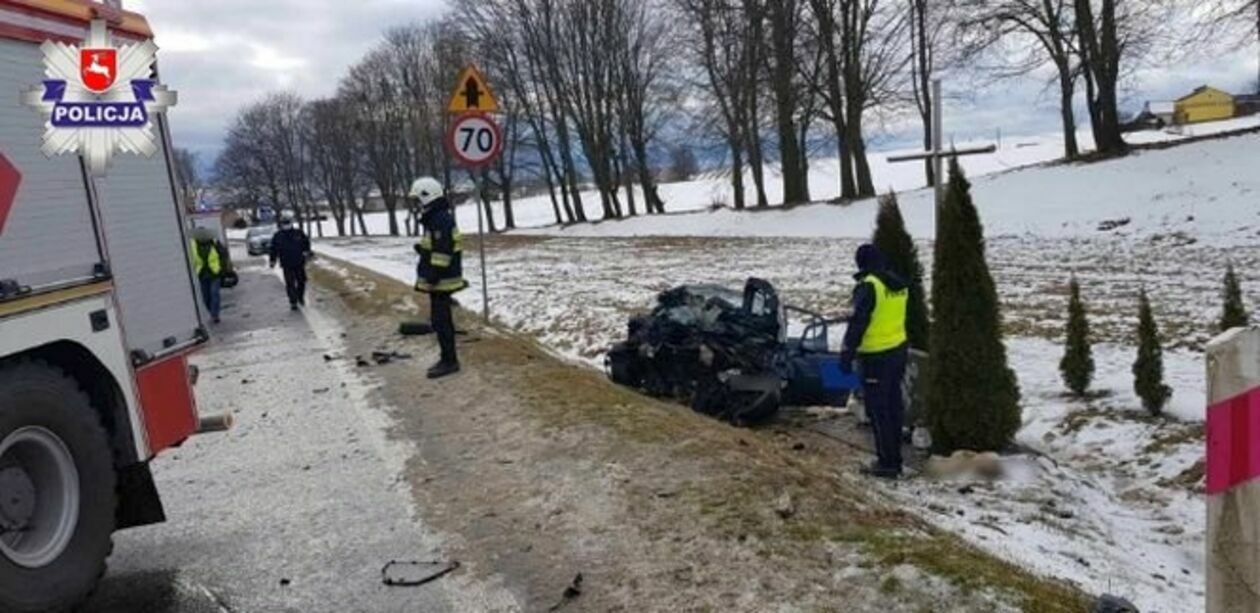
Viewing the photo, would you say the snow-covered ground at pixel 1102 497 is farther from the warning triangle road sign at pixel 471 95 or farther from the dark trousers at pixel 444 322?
the warning triangle road sign at pixel 471 95

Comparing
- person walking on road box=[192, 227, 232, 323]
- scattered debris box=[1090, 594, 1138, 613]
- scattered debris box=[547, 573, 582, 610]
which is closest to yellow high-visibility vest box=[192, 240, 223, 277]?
person walking on road box=[192, 227, 232, 323]

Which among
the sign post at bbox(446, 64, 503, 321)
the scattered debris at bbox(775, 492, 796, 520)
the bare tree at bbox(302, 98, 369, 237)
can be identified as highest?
the bare tree at bbox(302, 98, 369, 237)

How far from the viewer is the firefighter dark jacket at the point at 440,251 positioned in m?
9.62

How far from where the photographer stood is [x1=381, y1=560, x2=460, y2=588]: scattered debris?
183 inches

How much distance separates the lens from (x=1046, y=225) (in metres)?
29.0

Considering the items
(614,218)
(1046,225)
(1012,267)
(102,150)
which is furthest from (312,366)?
Result: (614,218)

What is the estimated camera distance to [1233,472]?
113 inches

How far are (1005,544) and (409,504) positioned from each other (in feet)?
11.1

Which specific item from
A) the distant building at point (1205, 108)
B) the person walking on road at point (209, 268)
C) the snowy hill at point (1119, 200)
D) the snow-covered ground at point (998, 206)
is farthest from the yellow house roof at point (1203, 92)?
the person walking on road at point (209, 268)

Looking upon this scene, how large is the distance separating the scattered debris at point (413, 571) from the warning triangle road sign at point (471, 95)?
27.1 feet

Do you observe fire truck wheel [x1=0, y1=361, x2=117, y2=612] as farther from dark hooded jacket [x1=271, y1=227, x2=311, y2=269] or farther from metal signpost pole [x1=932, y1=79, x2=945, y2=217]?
dark hooded jacket [x1=271, y1=227, x2=311, y2=269]

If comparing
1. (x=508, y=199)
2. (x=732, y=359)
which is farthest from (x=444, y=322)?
(x=508, y=199)

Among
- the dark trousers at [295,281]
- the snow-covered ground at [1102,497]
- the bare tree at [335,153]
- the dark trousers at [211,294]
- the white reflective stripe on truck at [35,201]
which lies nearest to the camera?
the white reflective stripe on truck at [35,201]

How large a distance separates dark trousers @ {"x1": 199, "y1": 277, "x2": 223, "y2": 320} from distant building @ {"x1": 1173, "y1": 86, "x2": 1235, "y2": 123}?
62047mm
